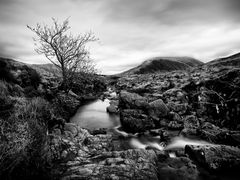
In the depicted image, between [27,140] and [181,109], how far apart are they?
399 inches

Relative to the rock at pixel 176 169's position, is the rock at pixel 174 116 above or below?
above

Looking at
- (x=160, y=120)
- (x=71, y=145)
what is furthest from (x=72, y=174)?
(x=160, y=120)

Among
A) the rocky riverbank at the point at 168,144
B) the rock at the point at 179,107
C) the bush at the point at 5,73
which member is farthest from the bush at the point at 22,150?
the rock at the point at 179,107

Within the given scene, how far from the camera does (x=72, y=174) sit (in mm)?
3830

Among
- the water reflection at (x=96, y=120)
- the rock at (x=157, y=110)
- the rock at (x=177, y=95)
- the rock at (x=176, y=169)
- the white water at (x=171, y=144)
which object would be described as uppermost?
the rock at (x=177, y=95)

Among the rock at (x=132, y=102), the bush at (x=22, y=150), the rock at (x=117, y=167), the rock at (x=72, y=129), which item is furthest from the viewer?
the rock at (x=132, y=102)

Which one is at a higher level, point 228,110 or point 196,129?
point 228,110

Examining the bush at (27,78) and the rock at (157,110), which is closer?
the bush at (27,78)

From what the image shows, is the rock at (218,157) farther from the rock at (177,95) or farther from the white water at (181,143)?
the rock at (177,95)

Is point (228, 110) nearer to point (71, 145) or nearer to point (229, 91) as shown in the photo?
point (229, 91)

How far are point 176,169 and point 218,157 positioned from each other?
5.47 feet

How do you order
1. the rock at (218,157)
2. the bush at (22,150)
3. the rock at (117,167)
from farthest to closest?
the rock at (218,157) → the rock at (117,167) → the bush at (22,150)

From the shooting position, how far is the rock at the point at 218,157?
486cm

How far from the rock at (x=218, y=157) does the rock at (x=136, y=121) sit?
3.66 metres
